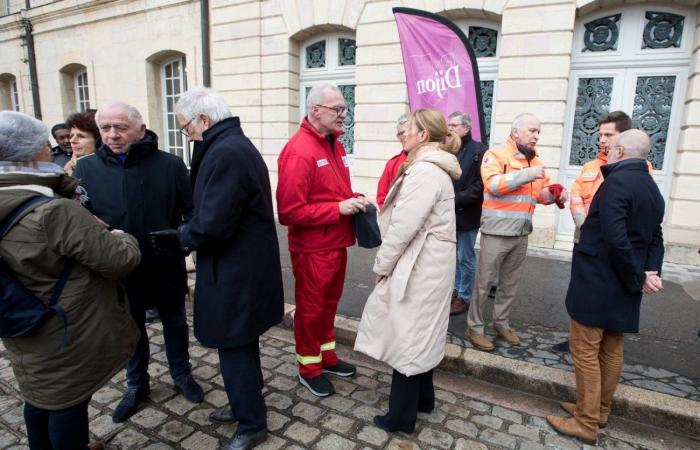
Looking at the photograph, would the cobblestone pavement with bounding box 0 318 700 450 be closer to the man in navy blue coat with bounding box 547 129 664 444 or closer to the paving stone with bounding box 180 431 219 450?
the paving stone with bounding box 180 431 219 450

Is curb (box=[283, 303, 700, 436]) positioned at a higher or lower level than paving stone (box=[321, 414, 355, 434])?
higher

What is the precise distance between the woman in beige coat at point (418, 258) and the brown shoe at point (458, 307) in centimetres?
183

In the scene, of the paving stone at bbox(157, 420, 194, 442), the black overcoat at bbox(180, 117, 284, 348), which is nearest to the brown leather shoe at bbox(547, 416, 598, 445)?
the black overcoat at bbox(180, 117, 284, 348)

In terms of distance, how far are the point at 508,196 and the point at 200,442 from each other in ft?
9.11

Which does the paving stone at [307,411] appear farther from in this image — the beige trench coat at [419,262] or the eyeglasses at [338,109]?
the eyeglasses at [338,109]

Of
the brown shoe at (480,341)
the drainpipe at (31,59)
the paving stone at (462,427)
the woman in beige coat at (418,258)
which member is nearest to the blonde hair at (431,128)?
the woman in beige coat at (418,258)

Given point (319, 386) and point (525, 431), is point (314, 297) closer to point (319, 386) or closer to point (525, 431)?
point (319, 386)

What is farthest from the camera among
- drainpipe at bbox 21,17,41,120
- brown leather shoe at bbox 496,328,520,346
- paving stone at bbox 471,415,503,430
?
drainpipe at bbox 21,17,41,120

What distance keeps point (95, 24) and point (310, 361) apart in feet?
40.5

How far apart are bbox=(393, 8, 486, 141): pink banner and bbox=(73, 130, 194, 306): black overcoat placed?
287cm

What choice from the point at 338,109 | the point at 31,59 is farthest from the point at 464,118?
the point at 31,59

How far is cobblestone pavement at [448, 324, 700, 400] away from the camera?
3.08 metres

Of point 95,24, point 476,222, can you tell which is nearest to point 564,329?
point 476,222

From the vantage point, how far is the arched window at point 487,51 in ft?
Result: 23.3
